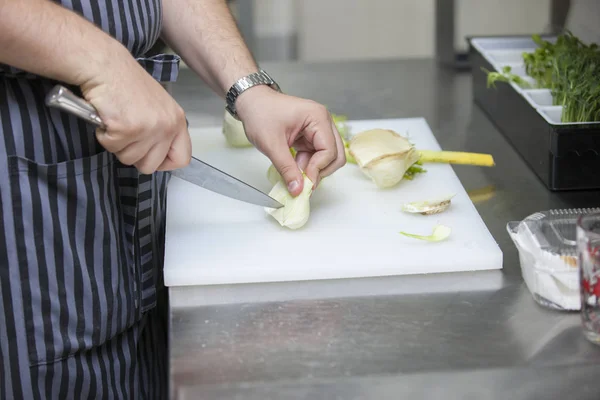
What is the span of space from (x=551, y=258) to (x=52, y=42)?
1.89 feet

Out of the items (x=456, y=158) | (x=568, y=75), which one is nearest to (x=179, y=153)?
(x=456, y=158)

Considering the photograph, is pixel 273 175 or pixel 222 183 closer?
pixel 222 183

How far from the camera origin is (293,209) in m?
1.05

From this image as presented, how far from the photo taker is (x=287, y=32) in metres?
3.09

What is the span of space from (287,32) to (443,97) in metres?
1.52

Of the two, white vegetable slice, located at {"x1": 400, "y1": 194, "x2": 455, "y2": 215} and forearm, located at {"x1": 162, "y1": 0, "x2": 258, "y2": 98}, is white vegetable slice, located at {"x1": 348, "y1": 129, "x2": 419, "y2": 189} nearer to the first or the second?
white vegetable slice, located at {"x1": 400, "y1": 194, "x2": 455, "y2": 215}

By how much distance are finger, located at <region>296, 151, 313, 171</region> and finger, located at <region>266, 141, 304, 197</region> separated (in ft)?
0.21

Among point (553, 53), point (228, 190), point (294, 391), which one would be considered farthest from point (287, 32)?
point (294, 391)

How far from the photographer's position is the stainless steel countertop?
0.76 meters

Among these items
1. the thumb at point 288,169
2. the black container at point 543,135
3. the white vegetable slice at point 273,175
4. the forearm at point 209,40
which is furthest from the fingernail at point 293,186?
the black container at point 543,135

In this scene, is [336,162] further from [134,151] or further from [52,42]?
[52,42]

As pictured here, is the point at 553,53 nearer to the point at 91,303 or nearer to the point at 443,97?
the point at 443,97

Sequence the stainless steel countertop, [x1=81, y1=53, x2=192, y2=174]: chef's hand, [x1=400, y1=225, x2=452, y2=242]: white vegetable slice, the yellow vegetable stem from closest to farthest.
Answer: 1. the stainless steel countertop
2. [x1=81, y1=53, x2=192, y2=174]: chef's hand
3. [x1=400, y1=225, x2=452, y2=242]: white vegetable slice
4. the yellow vegetable stem

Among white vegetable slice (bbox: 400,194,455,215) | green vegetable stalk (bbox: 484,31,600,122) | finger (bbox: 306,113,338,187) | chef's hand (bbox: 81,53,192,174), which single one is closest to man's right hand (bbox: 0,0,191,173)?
chef's hand (bbox: 81,53,192,174)
